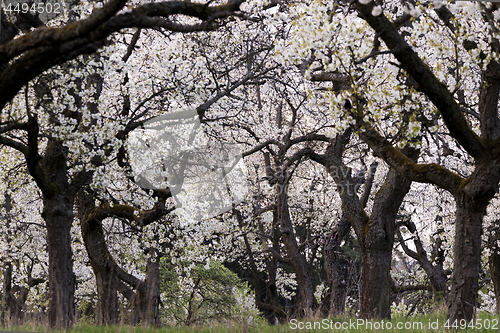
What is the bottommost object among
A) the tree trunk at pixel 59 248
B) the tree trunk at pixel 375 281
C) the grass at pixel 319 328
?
the grass at pixel 319 328

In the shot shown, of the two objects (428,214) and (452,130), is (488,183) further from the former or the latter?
(428,214)

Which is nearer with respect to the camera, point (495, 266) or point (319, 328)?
point (319, 328)

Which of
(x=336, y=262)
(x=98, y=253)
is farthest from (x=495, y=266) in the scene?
(x=98, y=253)

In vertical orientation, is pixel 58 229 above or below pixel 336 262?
above

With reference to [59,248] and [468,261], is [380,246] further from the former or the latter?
[59,248]

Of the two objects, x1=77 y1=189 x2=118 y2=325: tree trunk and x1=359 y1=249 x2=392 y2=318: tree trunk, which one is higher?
x1=77 y1=189 x2=118 y2=325: tree trunk

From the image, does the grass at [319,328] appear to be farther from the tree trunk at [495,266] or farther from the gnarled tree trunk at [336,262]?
the tree trunk at [495,266]

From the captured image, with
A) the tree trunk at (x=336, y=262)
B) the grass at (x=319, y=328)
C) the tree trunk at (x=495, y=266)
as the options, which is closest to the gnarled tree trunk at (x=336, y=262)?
the tree trunk at (x=336, y=262)

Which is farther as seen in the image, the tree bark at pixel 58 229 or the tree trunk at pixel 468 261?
the tree bark at pixel 58 229

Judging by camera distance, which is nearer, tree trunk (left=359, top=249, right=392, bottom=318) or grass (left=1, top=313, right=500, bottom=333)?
grass (left=1, top=313, right=500, bottom=333)

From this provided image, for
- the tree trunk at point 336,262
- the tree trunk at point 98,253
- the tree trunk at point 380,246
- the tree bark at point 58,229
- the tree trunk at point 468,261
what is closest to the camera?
the tree trunk at point 468,261

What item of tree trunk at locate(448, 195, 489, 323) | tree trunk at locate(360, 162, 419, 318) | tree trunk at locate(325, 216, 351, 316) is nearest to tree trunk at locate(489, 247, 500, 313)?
tree trunk at locate(325, 216, 351, 316)

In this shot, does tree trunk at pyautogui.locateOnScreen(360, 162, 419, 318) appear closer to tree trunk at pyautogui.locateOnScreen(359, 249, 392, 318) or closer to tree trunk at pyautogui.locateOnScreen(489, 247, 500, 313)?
tree trunk at pyautogui.locateOnScreen(359, 249, 392, 318)

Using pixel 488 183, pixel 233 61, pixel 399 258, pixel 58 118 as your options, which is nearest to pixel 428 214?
pixel 399 258
